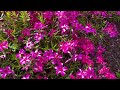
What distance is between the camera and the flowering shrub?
2.91 meters

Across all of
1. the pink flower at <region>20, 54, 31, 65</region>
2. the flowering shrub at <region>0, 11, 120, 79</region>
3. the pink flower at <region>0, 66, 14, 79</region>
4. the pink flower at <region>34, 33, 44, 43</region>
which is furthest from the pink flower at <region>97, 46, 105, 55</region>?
the pink flower at <region>0, 66, 14, 79</region>

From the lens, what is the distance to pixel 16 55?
2.94 metres

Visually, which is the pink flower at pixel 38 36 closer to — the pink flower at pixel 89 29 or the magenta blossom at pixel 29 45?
the magenta blossom at pixel 29 45

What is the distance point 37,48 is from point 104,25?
0.85 metres

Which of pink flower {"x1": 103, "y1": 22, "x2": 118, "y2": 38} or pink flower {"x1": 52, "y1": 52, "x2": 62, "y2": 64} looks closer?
pink flower {"x1": 52, "y1": 52, "x2": 62, "y2": 64}

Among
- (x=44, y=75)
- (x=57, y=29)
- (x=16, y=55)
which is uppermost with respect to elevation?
(x=57, y=29)

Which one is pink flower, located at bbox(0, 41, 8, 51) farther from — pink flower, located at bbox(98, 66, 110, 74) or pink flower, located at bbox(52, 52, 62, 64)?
pink flower, located at bbox(98, 66, 110, 74)

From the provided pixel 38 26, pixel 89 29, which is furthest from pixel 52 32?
pixel 89 29

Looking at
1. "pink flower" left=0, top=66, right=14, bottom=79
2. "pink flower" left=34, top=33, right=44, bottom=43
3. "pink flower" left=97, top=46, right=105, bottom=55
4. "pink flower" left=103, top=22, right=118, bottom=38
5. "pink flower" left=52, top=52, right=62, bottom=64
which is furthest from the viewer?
"pink flower" left=103, top=22, right=118, bottom=38

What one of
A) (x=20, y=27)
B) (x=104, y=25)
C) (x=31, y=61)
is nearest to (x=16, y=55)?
(x=31, y=61)

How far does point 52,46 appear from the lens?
3.08m

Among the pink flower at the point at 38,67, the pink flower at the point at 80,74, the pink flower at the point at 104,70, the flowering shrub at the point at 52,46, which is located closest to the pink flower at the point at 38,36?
the flowering shrub at the point at 52,46
